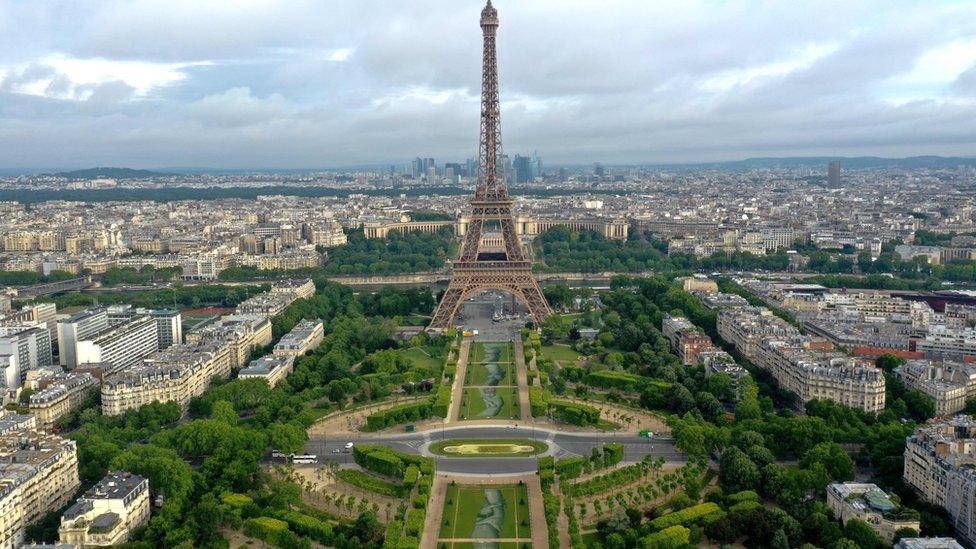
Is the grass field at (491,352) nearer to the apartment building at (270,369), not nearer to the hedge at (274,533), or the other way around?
the apartment building at (270,369)

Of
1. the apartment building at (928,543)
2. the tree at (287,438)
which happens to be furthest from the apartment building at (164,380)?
the apartment building at (928,543)

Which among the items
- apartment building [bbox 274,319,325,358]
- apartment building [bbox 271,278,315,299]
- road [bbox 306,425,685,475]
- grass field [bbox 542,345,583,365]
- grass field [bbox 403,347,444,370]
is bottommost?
road [bbox 306,425,685,475]

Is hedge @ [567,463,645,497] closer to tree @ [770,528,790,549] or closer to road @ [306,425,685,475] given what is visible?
road @ [306,425,685,475]

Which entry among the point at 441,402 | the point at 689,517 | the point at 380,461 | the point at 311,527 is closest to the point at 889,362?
the point at 689,517

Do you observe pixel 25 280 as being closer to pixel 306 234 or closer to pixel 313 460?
pixel 306 234

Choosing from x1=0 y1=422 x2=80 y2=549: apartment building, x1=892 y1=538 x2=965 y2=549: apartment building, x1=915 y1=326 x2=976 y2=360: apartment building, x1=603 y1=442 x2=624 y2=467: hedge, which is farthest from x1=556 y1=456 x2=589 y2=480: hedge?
x1=915 y1=326 x2=976 y2=360: apartment building

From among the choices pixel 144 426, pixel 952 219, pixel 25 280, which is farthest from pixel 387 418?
pixel 952 219

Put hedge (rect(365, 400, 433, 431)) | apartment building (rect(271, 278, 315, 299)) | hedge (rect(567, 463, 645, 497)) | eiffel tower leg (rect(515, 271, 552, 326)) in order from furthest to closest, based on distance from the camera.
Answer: apartment building (rect(271, 278, 315, 299)) → eiffel tower leg (rect(515, 271, 552, 326)) → hedge (rect(365, 400, 433, 431)) → hedge (rect(567, 463, 645, 497))
